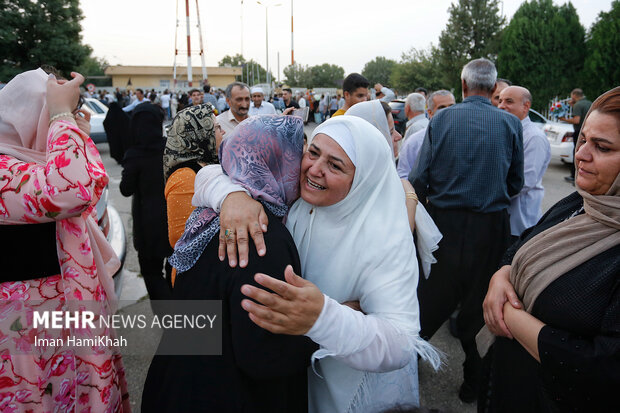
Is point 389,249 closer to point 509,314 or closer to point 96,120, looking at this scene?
point 509,314

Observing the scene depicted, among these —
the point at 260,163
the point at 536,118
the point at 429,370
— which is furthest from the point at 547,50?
the point at 260,163

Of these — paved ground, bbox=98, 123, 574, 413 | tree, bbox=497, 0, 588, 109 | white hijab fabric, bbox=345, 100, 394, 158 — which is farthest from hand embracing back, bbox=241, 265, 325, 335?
tree, bbox=497, 0, 588, 109

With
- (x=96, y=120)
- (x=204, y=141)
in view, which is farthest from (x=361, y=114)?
(x=96, y=120)

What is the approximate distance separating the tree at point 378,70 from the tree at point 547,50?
247 ft

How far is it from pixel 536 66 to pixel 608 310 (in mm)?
18366

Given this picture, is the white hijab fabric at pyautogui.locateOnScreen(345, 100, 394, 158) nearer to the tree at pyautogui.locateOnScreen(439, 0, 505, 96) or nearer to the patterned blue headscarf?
the patterned blue headscarf

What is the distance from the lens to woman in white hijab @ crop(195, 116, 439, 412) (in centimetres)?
140

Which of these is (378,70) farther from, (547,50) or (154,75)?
(547,50)

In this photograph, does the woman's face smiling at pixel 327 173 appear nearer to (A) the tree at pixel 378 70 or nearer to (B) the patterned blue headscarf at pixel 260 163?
(B) the patterned blue headscarf at pixel 260 163

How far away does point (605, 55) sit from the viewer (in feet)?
42.6

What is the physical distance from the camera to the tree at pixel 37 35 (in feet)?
63.8

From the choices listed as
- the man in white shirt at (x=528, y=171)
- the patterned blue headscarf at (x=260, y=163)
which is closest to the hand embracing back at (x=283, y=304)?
the patterned blue headscarf at (x=260, y=163)

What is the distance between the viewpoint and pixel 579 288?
1394mm

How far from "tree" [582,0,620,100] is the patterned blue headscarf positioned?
1550 centimetres
